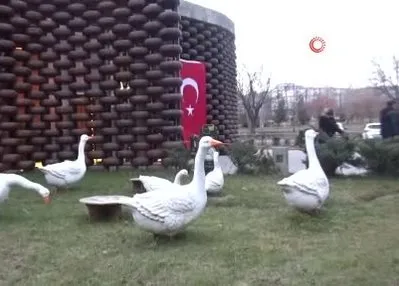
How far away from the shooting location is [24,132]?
469 inches

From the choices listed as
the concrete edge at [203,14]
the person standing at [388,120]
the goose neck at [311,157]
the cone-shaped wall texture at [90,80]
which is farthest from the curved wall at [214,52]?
the goose neck at [311,157]

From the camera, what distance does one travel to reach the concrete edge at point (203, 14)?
1477 cm

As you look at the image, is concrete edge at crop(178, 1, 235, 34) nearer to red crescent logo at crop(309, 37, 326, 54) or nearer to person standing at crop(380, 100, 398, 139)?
red crescent logo at crop(309, 37, 326, 54)

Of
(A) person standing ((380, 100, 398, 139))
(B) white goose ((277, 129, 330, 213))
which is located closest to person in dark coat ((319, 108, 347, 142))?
(A) person standing ((380, 100, 398, 139))

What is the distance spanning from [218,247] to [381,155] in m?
5.89

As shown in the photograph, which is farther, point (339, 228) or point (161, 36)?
point (161, 36)

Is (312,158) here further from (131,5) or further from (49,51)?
(49,51)

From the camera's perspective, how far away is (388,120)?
12148 mm

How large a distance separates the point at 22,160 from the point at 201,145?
24.4ft

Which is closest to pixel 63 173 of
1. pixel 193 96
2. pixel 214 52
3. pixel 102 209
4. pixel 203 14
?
pixel 102 209

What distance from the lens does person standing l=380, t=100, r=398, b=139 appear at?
39.3 feet

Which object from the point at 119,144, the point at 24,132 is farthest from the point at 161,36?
the point at 24,132

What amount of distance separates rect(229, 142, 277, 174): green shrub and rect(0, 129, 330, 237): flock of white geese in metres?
2.82

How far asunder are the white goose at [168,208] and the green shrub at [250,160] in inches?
231
